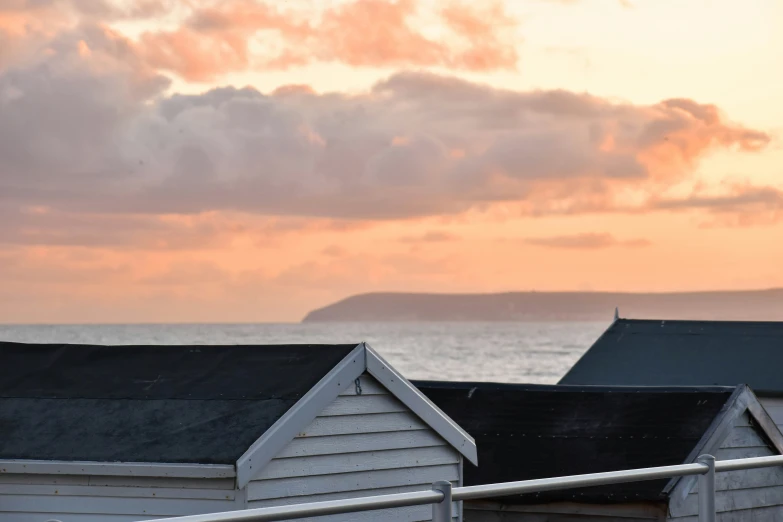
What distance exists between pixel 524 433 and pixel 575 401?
35.6 inches

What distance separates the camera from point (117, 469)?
11.7 m

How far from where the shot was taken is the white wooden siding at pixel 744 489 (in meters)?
14.8

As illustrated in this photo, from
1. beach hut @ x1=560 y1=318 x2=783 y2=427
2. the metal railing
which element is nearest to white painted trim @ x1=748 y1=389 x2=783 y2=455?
the metal railing

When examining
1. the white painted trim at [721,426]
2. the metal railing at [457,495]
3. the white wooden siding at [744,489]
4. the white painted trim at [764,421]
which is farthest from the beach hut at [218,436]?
the white painted trim at [764,421]

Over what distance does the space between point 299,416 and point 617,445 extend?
5952mm

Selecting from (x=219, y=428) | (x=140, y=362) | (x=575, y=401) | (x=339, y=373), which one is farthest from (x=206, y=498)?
(x=575, y=401)

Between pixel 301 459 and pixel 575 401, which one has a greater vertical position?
pixel 575 401

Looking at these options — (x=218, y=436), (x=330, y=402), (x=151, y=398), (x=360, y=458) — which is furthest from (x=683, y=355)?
(x=218, y=436)

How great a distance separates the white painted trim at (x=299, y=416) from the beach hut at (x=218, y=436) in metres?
0.01

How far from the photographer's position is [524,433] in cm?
1708

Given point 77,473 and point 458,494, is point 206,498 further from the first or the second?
point 458,494

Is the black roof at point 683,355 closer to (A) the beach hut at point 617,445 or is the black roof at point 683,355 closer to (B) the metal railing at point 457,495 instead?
(A) the beach hut at point 617,445

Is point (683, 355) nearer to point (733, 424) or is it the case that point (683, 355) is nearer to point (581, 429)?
point (581, 429)

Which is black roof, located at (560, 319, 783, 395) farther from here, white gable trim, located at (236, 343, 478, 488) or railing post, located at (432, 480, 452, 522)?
railing post, located at (432, 480, 452, 522)
